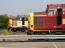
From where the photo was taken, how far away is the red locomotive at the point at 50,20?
16062 millimetres

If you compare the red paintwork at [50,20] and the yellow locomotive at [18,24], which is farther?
the yellow locomotive at [18,24]

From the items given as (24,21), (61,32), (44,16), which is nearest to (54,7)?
(44,16)

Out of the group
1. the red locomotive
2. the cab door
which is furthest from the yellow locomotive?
the cab door

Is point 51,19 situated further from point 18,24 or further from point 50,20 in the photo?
point 18,24

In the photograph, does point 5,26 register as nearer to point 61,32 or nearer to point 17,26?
point 17,26

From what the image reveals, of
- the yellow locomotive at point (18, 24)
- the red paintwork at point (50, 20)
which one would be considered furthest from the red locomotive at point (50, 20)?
the yellow locomotive at point (18, 24)

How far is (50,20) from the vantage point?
53.3ft

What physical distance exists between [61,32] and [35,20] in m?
2.62

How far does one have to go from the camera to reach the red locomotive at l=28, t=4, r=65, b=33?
52.7ft

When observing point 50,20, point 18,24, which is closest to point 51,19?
point 50,20

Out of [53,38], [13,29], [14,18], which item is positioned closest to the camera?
[53,38]

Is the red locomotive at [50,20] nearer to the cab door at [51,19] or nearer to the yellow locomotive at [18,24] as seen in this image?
the cab door at [51,19]

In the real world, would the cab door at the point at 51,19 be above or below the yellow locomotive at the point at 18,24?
above

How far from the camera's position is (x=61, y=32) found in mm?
16203
